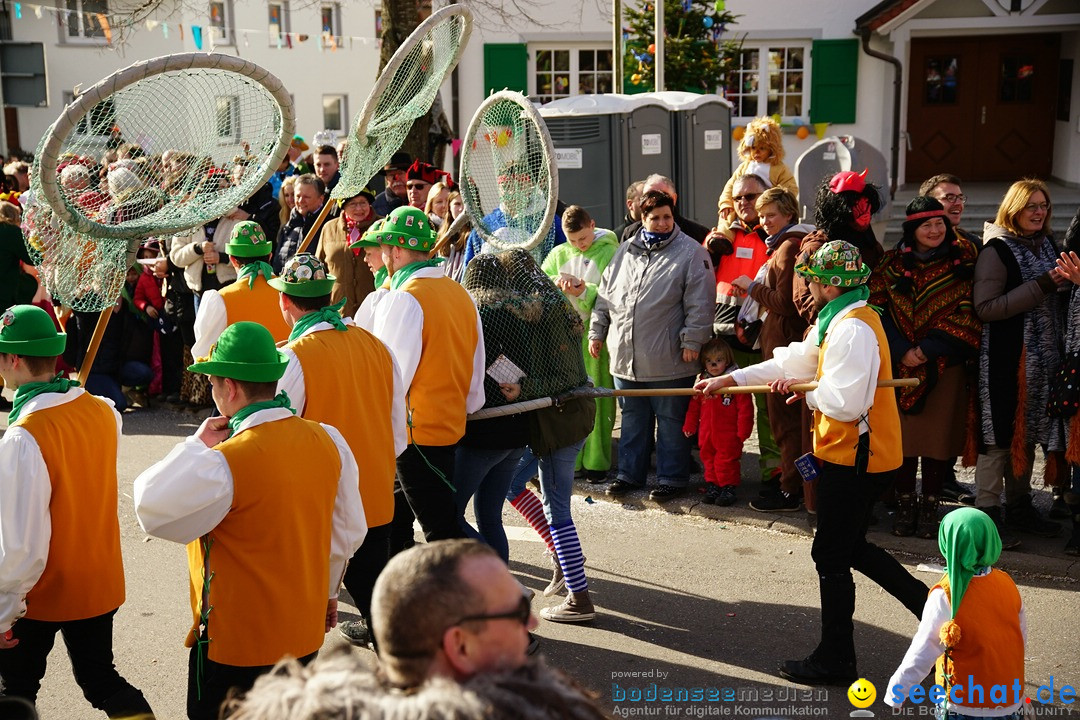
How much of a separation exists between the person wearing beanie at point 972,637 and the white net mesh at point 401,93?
132 inches

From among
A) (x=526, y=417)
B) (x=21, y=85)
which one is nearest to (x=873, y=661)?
(x=526, y=417)

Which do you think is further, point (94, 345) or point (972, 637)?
point (94, 345)

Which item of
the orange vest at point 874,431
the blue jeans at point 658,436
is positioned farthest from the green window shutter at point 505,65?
the orange vest at point 874,431

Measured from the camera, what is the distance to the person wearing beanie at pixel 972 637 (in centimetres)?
392

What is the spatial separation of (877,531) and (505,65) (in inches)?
535

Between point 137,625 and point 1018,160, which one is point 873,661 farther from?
point 1018,160

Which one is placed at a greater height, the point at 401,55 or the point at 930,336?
the point at 401,55

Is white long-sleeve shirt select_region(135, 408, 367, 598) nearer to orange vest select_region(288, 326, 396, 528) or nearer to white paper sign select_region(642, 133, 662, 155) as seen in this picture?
orange vest select_region(288, 326, 396, 528)

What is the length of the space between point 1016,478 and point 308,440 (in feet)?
15.2

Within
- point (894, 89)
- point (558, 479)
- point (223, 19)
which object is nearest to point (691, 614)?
point (558, 479)

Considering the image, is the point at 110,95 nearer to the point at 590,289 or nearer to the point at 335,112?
the point at 590,289

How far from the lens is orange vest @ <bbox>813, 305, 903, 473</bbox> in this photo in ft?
16.5

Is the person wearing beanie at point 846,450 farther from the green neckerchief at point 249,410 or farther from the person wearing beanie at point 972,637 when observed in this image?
the green neckerchief at point 249,410

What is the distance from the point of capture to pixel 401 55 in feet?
18.8
